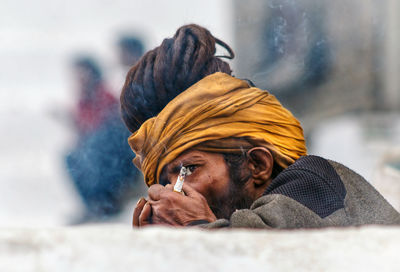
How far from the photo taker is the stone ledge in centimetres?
128

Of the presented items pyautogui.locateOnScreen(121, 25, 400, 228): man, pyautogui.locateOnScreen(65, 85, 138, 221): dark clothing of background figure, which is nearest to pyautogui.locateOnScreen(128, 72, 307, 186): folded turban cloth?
pyautogui.locateOnScreen(121, 25, 400, 228): man

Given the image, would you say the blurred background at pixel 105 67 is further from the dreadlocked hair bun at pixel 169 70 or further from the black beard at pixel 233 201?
the black beard at pixel 233 201

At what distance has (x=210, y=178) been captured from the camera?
82.7 inches

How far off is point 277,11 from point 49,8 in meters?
0.89

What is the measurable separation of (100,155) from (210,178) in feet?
1.77

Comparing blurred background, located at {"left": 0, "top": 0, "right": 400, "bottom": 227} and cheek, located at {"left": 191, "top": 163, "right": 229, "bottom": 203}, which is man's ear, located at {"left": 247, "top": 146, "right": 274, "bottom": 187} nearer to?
cheek, located at {"left": 191, "top": 163, "right": 229, "bottom": 203}

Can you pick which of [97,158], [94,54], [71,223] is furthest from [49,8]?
[71,223]

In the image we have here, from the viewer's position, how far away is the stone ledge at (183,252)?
1276mm

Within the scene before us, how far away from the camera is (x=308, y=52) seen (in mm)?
2330

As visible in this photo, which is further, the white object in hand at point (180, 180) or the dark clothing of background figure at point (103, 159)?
the dark clothing of background figure at point (103, 159)

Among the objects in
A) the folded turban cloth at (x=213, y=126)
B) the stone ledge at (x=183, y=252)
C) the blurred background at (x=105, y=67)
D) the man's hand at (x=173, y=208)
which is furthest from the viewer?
the blurred background at (x=105, y=67)

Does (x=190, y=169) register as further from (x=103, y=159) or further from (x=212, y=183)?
(x=103, y=159)

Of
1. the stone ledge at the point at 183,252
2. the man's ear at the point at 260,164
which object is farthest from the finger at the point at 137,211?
the stone ledge at the point at 183,252

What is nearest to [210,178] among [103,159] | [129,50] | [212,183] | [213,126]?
[212,183]
